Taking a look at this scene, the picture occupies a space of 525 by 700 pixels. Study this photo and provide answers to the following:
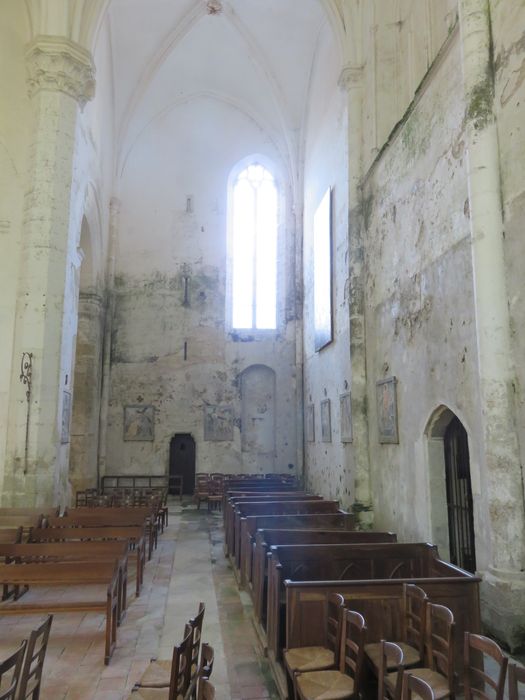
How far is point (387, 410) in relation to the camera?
9.57 metres

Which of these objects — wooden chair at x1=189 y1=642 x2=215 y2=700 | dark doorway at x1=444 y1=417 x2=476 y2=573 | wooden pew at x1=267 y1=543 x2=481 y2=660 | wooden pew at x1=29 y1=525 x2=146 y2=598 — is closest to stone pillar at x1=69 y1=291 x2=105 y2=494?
wooden pew at x1=29 y1=525 x2=146 y2=598

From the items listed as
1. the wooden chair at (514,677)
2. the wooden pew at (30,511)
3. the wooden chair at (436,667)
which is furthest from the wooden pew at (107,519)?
the wooden chair at (514,677)

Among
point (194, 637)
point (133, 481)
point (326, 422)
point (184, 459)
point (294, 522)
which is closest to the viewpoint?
point (194, 637)

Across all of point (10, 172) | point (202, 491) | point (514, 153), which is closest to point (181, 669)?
point (514, 153)

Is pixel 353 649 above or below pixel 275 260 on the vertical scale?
below

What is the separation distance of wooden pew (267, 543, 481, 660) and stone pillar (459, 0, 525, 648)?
73cm

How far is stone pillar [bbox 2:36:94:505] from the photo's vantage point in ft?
35.0

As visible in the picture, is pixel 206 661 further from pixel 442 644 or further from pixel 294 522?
pixel 294 522

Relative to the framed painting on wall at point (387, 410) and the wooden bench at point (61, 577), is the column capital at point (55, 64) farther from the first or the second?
the wooden bench at point (61, 577)

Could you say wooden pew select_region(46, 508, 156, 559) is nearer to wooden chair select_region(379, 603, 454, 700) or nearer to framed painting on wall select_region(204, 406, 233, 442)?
wooden chair select_region(379, 603, 454, 700)

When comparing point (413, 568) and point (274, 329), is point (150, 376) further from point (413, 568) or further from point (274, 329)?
point (413, 568)

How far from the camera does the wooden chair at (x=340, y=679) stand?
3602mm

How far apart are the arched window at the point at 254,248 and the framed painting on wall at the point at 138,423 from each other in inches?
171

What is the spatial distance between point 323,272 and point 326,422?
13.1 ft
